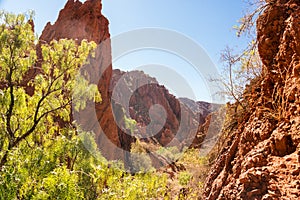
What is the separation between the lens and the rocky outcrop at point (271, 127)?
3018 millimetres

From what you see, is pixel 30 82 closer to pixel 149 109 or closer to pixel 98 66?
pixel 98 66

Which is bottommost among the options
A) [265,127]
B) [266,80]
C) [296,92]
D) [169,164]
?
[169,164]

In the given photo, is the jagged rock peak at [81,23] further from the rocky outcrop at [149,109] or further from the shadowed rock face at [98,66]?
the rocky outcrop at [149,109]

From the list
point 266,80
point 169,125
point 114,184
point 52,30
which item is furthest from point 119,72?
point 266,80

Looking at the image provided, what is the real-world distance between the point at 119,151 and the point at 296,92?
3622cm

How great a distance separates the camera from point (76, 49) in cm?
782

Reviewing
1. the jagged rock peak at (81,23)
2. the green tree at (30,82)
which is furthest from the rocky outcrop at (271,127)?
the jagged rock peak at (81,23)

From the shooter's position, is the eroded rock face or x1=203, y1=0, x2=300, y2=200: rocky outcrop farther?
the eroded rock face

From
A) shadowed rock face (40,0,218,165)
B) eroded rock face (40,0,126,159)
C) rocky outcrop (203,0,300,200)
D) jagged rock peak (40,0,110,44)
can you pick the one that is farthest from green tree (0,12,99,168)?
jagged rock peak (40,0,110,44)

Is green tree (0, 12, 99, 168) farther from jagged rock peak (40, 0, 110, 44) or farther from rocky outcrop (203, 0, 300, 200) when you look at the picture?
jagged rock peak (40, 0, 110, 44)

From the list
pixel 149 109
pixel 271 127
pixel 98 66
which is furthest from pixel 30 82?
pixel 149 109

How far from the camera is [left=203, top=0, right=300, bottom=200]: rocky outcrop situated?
3018mm

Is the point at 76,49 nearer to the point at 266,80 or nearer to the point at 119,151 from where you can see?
the point at 266,80

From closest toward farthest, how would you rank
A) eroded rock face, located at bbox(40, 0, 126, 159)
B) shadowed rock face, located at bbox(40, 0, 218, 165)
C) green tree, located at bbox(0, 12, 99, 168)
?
green tree, located at bbox(0, 12, 99, 168)
shadowed rock face, located at bbox(40, 0, 218, 165)
eroded rock face, located at bbox(40, 0, 126, 159)
